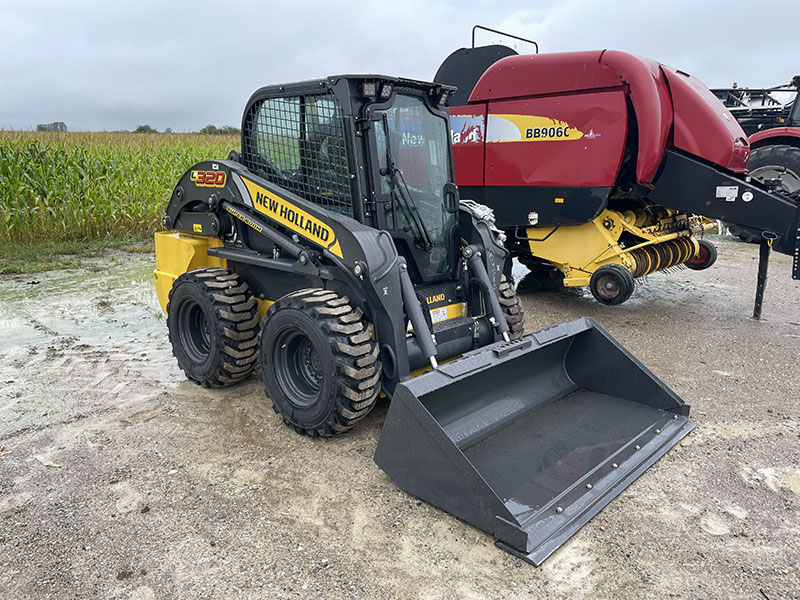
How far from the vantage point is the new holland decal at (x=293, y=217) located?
11.8ft

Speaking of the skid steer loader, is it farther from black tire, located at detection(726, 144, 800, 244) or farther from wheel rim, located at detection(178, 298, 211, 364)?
black tire, located at detection(726, 144, 800, 244)

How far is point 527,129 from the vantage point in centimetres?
632

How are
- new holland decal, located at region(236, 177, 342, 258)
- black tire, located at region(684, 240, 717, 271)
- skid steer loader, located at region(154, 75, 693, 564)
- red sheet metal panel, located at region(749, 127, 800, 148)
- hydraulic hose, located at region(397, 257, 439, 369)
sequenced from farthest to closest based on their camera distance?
red sheet metal panel, located at region(749, 127, 800, 148) < black tire, located at region(684, 240, 717, 271) < new holland decal, located at region(236, 177, 342, 258) < hydraulic hose, located at region(397, 257, 439, 369) < skid steer loader, located at region(154, 75, 693, 564)

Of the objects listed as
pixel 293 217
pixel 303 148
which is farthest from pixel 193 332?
pixel 303 148

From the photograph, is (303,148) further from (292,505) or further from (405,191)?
(292,505)

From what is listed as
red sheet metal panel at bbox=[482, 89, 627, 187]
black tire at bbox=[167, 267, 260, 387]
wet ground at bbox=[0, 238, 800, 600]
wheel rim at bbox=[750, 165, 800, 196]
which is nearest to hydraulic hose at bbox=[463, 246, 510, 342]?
wet ground at bbox=[0, 238, 800, 600]

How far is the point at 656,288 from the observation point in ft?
25.8

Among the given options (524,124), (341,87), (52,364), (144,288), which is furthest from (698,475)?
(144,288)

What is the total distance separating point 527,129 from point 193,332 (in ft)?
12.8

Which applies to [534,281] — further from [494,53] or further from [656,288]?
[494,53]

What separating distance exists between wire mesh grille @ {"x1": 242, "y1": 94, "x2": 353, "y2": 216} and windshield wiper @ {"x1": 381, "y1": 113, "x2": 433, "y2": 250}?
0.28 m

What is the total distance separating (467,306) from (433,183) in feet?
2.88

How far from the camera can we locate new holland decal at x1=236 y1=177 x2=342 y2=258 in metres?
3.61

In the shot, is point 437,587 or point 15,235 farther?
point 15,235
